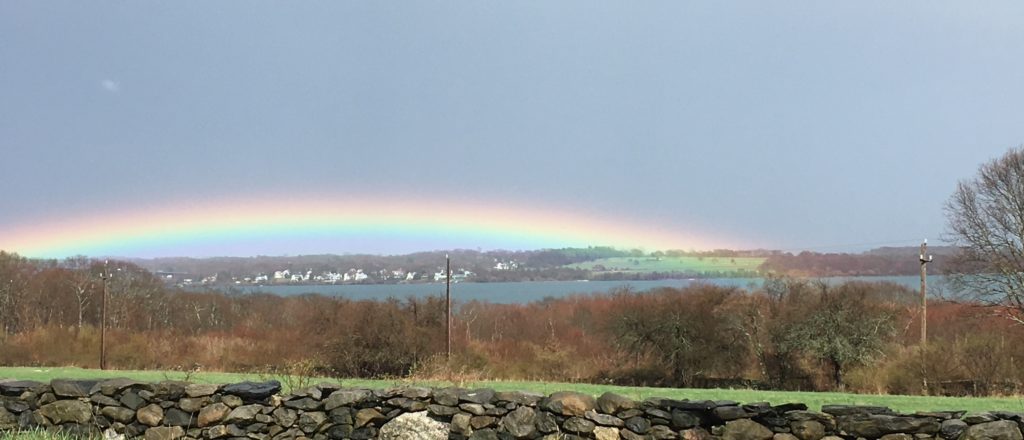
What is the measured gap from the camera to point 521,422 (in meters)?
7.97


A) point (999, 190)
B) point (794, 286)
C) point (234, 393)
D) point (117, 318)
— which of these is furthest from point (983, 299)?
point (117, 318)

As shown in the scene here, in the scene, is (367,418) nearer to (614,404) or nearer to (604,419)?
(604,419)

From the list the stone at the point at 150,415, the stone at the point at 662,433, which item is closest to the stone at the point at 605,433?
the stone at the point at 662,433

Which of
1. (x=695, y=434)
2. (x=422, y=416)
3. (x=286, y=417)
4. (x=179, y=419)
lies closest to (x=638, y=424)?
(x=695, y=434)

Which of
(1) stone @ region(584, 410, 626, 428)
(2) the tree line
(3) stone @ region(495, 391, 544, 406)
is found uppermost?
(3) stone @ region(495, 391, 544, 406)

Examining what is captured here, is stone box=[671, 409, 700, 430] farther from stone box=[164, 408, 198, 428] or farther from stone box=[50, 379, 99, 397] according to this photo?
stone box=[50, 379, 99, 397]

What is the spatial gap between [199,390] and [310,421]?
143 cm

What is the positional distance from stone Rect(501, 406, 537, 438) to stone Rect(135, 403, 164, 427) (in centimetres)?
412

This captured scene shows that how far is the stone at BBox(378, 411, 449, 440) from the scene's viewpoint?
808 centimetres

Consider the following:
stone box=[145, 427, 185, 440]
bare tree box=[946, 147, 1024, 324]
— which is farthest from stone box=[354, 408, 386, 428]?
bare tree box=[946, 147, 1024, 324]

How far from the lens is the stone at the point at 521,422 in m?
7.92

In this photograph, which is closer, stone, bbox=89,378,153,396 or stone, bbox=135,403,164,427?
stone, bbox=135,403,164,427

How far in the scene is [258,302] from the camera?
56375 mm

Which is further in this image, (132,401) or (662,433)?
(132,401)
